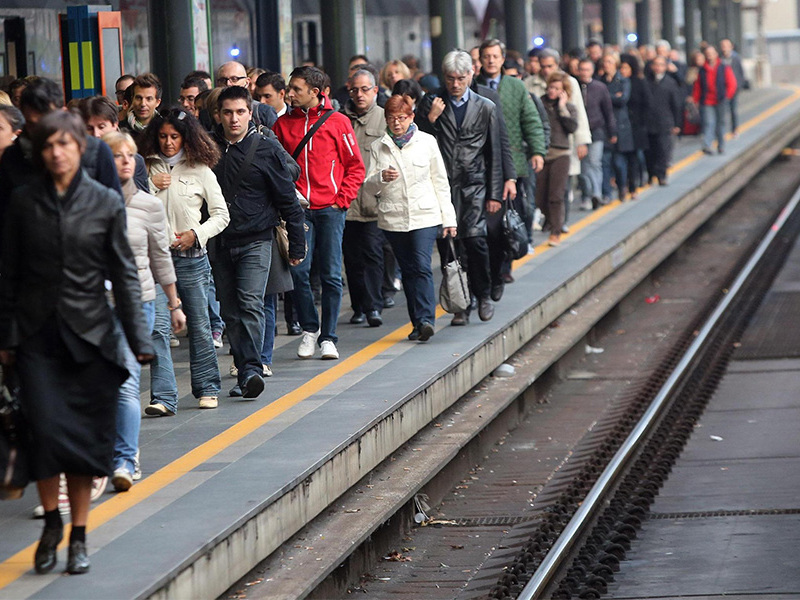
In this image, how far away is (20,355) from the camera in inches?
213

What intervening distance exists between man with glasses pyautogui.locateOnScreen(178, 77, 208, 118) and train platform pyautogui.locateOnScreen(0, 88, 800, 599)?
61.3 inches

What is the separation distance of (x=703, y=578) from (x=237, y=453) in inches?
82.8

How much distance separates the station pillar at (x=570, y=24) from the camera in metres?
27.9

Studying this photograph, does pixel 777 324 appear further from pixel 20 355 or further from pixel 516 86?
pixel 20 355

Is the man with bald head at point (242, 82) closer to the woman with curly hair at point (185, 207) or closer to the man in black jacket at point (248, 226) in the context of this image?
the man in black jacket at point (248, 226)

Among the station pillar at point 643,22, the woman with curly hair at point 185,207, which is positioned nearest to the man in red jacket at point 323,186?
the woman with curly hair at point 185,207

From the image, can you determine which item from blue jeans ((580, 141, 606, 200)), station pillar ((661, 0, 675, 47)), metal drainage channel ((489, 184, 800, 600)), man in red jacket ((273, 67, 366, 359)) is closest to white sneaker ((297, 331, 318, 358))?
man in red jacket ((273, 67, 366, 359))

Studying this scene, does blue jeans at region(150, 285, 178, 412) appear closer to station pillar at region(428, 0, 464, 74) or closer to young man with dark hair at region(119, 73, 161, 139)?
young man with dark hair at region(119, 73, 161, 139)

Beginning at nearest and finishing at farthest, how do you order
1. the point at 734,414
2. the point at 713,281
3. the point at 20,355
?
1. the point at 20,355
2. the point at 734,414
3. the point at 713,281

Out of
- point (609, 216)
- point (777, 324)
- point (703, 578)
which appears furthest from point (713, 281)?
point (703, 578)

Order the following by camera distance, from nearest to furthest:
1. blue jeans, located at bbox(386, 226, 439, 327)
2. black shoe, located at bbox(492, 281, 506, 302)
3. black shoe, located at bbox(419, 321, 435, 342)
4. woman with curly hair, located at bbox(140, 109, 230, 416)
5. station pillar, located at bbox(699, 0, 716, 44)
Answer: woman with curly hair, located at bbox(140, 109, 230, 416)
blue jeans, located at bbox(386, 226, 439, 327)
black shoe, located at bbox(419, 321, 435, 342)
black shoe, located at bbox(492, 281, 506, 302)
station pillar, located at bbox(699, 0, 716, 44)

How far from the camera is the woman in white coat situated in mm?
9781

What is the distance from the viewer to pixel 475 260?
35.1ft

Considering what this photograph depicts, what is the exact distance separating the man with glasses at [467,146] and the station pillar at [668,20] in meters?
27.6
